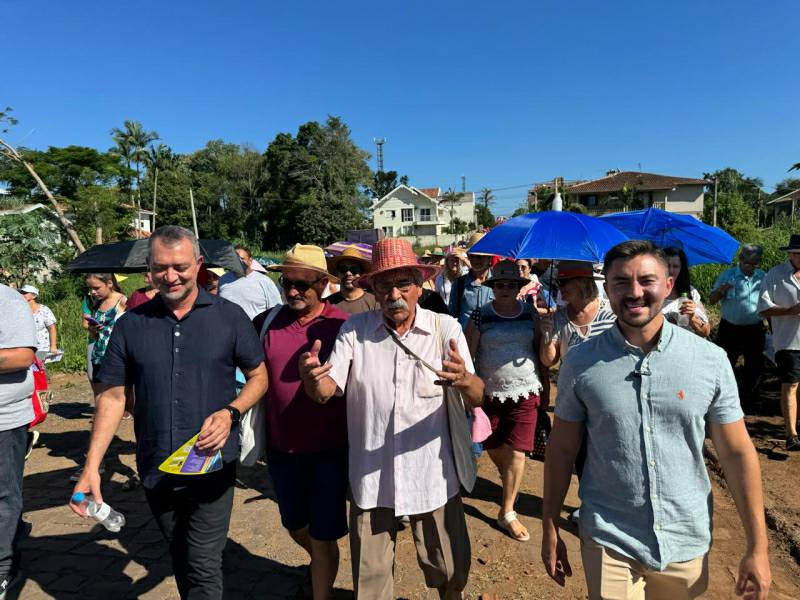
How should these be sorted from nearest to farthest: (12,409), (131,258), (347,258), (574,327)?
(12,409), (574,327), (347,258), (131,258)

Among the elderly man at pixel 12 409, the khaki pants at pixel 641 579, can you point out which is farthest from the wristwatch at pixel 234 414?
the khaki pants at pixel 641 579

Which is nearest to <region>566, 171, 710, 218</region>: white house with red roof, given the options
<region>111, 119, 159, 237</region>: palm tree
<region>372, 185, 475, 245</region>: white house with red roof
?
<region>372, 185, 475, 245</region>: white house with red roof

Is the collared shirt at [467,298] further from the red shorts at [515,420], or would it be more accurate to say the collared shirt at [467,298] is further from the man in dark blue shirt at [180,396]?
the man in dark blue shirt at [180,396]

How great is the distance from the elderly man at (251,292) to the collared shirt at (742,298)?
223 inches

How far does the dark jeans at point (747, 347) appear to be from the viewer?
617cm

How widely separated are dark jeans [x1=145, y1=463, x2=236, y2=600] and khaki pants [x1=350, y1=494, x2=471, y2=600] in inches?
26.2

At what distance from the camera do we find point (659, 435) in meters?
1.79

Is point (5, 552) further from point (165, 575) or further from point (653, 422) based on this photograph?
point (653, 422)

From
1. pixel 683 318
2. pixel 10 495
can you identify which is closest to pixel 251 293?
pixel 10 495

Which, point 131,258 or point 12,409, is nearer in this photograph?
point 12,409

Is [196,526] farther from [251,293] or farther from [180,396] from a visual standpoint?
[251,293]

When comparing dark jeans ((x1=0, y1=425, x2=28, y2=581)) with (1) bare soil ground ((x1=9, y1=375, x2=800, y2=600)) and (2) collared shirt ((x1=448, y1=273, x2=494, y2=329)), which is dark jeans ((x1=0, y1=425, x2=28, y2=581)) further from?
(2) collared shirt ((x1=448, y1=273, x2=494, y2=329))

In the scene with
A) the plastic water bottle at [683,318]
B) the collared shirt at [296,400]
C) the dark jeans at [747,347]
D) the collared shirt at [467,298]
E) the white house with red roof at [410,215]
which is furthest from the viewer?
the white house with red roof at [410,215]

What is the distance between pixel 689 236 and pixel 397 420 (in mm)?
3691
